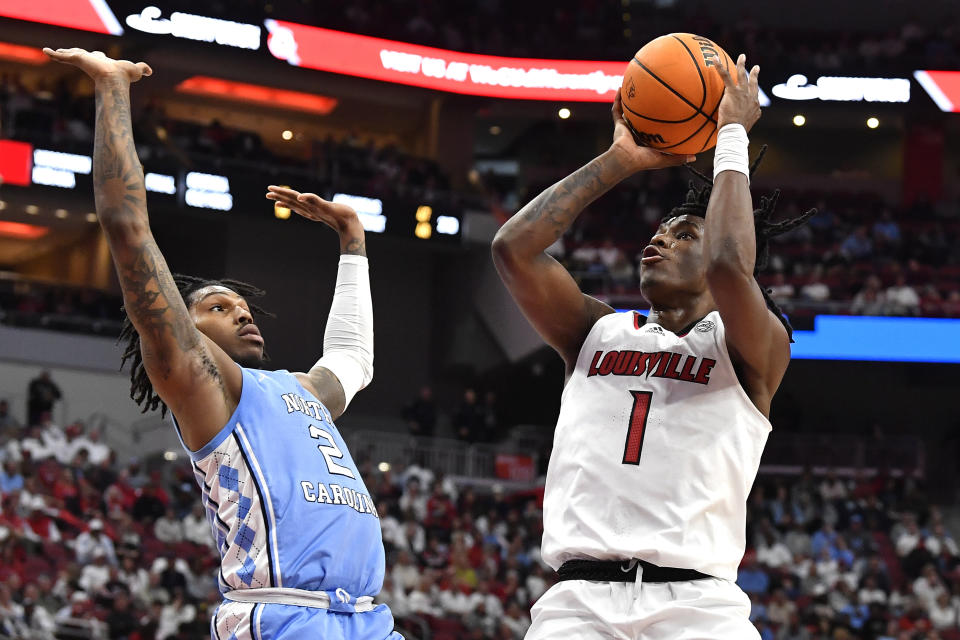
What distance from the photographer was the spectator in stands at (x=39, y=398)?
19.4m

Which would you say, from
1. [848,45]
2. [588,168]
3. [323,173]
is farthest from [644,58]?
[848,45]

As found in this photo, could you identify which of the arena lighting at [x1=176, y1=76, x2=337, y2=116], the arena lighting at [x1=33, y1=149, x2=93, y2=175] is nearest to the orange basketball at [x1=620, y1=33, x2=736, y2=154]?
the arena lighting at [x1=33, y1=149, x2=93, y2=175]

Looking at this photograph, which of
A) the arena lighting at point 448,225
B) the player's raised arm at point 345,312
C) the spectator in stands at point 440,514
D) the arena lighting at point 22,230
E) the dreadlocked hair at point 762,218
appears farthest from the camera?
the arena lighting at point 22,230

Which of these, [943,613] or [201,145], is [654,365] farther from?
[201,145]

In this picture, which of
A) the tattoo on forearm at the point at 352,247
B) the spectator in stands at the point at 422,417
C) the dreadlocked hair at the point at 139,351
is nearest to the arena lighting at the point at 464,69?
the spectator in stands at the point at 422,417

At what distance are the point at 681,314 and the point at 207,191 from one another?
19.5 meters

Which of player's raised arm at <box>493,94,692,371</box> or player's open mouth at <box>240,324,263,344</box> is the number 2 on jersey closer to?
player's open mouth at <box>240,324,263,344</box>

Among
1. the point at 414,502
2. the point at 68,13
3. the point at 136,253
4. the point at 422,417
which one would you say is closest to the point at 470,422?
the point at 422,417

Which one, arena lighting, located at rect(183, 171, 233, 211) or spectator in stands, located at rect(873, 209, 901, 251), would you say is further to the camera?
spectator in stands, located at rect(873, 209, 901, 251)

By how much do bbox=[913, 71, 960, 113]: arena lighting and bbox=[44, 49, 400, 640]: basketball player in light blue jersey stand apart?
2334cm

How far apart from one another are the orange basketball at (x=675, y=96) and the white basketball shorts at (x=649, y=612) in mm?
1468

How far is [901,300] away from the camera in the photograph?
2147 centimetres

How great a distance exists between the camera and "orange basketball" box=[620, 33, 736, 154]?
13.9 feet

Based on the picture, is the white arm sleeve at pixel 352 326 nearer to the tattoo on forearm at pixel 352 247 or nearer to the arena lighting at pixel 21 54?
the tattoo on forearm at pixel 352 247
